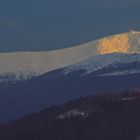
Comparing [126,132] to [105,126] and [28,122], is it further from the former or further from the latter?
[28,122]

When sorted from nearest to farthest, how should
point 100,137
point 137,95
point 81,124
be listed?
point 100,137 < point 81,124 < point 137,95

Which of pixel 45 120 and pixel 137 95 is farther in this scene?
pixel 137 95

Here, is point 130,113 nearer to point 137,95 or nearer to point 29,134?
point 29,134

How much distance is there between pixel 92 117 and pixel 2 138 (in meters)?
13.2

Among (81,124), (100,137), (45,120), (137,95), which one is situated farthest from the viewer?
(137,95)

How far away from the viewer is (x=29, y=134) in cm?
12681

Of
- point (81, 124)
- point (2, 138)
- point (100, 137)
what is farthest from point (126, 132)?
point (2, 138)

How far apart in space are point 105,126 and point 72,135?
4.50m

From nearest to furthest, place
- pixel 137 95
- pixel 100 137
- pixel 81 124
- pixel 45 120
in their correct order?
1. pixel 100 137
2. pixel 81 124
3. pixel 45 120
4. pixel 137 95

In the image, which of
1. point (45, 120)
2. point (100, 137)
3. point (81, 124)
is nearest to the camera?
point (100, 137)

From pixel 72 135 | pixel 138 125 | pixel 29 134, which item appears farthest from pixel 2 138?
pixel 138 125

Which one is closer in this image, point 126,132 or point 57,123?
point 126,132

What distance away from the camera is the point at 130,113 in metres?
127

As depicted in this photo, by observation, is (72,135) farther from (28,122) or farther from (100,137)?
(28,122)
